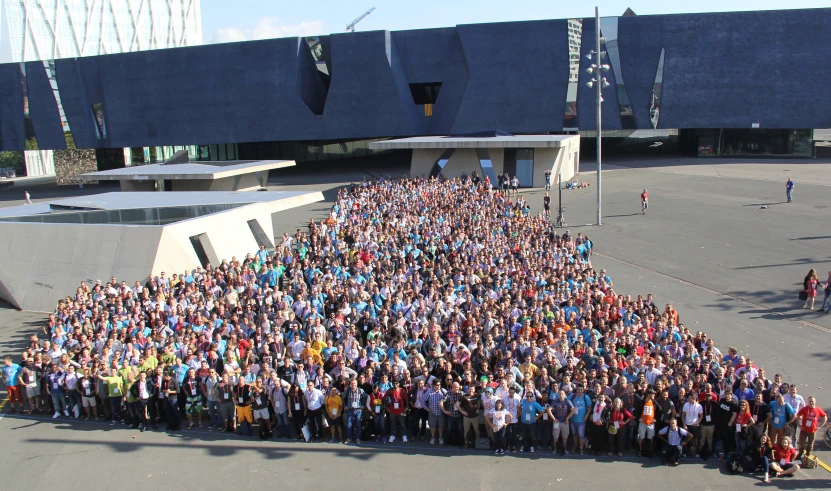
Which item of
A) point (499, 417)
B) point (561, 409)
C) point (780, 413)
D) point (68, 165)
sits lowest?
point (499, 417)

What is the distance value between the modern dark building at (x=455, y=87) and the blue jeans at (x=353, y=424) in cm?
3957

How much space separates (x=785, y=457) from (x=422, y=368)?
472 centimetres

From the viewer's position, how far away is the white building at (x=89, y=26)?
91.1 metres

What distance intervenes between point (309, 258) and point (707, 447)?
1052 centimetres

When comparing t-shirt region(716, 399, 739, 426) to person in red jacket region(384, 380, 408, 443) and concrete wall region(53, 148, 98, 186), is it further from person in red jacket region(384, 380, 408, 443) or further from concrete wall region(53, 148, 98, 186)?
concrete wall region(53, 148, 98, 186)

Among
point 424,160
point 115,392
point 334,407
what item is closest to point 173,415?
point 115,392

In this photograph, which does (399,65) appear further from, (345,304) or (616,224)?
(345,304)

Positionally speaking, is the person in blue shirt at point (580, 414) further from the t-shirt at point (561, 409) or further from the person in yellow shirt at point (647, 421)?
the person in yellow shirt at point (647, 421)

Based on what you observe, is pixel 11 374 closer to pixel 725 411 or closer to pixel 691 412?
pixel 691 412

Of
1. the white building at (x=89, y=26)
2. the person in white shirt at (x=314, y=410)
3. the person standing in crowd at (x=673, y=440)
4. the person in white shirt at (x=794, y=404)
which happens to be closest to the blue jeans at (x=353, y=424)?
the person in white shirt at (x=314, y=410)

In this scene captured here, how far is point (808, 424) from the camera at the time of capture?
813 centimetres

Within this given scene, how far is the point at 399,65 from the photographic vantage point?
48000 millimetres

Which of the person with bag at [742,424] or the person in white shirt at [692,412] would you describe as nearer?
the person with bag at [742,424]

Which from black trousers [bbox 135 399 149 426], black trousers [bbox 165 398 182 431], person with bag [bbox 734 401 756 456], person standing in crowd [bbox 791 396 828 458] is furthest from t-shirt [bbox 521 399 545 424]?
black trousers [bbox 135 399 149 426]
